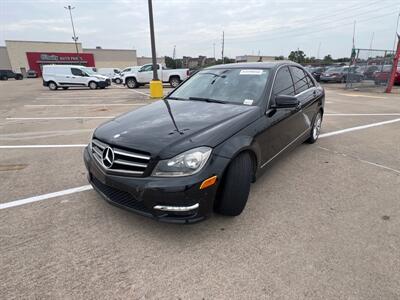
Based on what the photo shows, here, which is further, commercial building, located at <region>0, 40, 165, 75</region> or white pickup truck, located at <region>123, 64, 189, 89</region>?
commercial building, located at <region>0, 40, 165, 75</region>

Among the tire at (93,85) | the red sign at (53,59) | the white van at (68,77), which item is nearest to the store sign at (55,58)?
the red sign at (53,59)

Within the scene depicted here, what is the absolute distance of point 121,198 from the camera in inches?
92.8

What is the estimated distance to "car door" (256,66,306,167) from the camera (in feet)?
9.82

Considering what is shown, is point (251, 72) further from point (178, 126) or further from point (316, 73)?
point (316, 73)

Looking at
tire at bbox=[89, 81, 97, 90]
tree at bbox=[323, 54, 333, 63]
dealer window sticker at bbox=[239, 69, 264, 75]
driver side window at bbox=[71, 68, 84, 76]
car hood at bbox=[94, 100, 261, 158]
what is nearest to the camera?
car hood at bbox=[94, 100, 261, 158]

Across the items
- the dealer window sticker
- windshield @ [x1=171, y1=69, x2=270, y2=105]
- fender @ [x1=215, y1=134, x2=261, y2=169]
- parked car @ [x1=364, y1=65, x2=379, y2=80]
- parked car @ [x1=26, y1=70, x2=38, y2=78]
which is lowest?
parked car @ [x1=26, y1=70, x2=38, y2=78]

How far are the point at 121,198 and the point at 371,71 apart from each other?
19665 millimetres

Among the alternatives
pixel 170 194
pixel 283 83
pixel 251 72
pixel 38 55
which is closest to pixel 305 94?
pixel 283 83

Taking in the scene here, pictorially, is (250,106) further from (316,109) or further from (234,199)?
(316,109)

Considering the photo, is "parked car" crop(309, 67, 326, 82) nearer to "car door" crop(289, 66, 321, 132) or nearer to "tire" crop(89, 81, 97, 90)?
"car door" crop(289, 66, 321, 132)

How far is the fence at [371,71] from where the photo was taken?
16.2 metres

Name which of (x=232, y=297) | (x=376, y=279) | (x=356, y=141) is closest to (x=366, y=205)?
(x=376, y=279)

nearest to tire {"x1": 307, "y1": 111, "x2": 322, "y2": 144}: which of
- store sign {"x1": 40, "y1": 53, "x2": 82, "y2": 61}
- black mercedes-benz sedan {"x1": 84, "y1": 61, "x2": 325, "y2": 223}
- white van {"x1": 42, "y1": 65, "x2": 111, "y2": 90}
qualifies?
black mercedes-benz sedan {"x1": 84, "y1": 61, "x2": 325, "y2": 223}

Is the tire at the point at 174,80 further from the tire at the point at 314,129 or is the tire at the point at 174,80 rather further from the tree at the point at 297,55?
the tree at the point at 297,55
